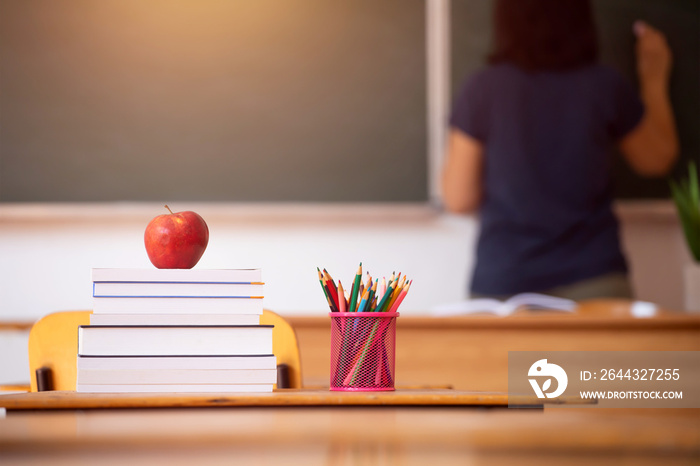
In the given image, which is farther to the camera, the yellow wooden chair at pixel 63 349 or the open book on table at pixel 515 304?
the open book on table at pixel 515 304

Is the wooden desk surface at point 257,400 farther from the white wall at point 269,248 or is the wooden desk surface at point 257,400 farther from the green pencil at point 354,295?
the white wall at point 269,248

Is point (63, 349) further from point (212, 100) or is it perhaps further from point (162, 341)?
point (212, 100)

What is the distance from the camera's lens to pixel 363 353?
2.96 feet

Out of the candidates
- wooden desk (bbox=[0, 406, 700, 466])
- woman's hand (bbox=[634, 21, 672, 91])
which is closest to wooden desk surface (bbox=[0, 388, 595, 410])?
wooden desk (bbox=[0, 406, 700, 466])

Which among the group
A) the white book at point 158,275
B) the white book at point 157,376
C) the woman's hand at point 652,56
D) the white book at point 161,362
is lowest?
the white book at point 157,376

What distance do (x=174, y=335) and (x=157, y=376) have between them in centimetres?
5

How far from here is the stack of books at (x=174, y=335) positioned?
851mm

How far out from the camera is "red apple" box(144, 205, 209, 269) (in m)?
0.91

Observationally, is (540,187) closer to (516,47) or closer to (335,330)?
(516,47)

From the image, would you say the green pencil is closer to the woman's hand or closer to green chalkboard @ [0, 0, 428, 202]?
green chalkboard @ [0, 0, 428, 202]

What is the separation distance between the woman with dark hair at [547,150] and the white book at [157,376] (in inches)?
69.1

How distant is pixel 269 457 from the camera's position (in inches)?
19.5

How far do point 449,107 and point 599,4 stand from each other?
2.23 ft

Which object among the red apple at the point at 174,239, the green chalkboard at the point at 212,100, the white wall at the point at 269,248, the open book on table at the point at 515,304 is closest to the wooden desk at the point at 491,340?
the open book on table at the point at 515,304
